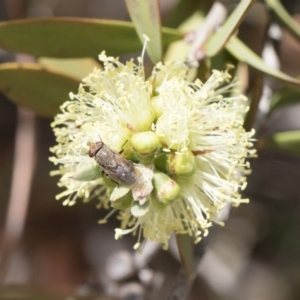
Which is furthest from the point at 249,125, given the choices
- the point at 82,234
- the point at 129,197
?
the point at 82,234

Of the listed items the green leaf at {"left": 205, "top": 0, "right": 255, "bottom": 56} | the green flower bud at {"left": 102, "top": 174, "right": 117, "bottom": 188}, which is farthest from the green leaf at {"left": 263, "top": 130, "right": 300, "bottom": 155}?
the green flower bud at {"left": 102, "top": 174, "right": 117, "bottom": 188}

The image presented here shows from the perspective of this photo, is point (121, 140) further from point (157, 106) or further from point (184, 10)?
point (184, 10)

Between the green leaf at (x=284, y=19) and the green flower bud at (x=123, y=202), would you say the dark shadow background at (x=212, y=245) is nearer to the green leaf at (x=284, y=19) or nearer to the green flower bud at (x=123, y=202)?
the green leaf at (x=284, y=19)

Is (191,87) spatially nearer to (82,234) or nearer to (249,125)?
(249,125)

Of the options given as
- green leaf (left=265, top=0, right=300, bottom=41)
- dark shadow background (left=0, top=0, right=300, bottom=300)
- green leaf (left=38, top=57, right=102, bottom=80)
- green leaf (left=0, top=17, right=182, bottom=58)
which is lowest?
dark shadow background (left=0, top=0, right=300, bottom=300)

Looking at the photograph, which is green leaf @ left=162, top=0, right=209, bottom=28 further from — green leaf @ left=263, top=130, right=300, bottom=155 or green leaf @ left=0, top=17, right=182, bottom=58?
green leaf @ left=263, top=130, right=300, bottom=155

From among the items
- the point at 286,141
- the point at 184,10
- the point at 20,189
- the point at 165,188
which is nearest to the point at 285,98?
the point at 286,141
